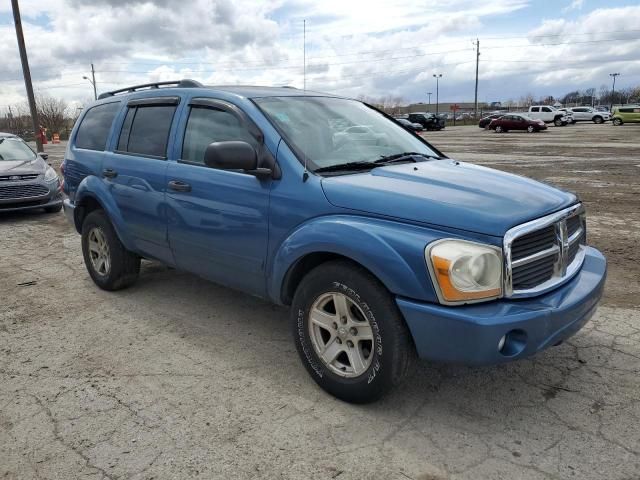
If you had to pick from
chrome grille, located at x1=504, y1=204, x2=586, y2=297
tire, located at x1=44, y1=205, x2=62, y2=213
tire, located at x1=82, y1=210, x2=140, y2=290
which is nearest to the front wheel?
tire, located at x1=44, y1=205, x2=62, y2=213

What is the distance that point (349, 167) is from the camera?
11.6 feet

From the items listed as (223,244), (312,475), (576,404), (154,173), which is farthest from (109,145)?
(576,404)

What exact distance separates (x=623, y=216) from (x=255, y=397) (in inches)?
278

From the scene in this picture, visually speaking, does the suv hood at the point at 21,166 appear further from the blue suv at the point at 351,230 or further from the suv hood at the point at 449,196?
the suv hood at the point at 449,196

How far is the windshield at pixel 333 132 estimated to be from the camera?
3.59m

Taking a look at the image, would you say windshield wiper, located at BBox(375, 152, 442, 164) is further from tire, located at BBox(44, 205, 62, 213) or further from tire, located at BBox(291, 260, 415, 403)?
tire, located at BBox(44, 205, 62, 213)

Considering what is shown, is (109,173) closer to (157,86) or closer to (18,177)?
(157,86)

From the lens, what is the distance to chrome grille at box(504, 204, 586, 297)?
9.00 feet

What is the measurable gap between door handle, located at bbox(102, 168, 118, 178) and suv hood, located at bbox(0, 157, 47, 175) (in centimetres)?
558

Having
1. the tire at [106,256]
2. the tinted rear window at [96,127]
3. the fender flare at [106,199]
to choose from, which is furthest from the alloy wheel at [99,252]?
the tinted rear window at [96,127]

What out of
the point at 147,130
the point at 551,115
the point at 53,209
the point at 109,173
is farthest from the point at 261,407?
the point at 551,115

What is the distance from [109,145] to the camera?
16.5 feet

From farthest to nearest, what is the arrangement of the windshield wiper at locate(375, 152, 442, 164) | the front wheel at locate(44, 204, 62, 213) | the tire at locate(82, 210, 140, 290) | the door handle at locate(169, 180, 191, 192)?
the front wheel at locate(44, 204, 62, 213) → the tire at locate(82, 210, 140, 290) → the door handle at locate(169, 180, 191, 192) → the windshield wiper at locate(375, 152, 442, 164)

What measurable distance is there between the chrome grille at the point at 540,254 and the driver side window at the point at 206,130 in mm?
1888
